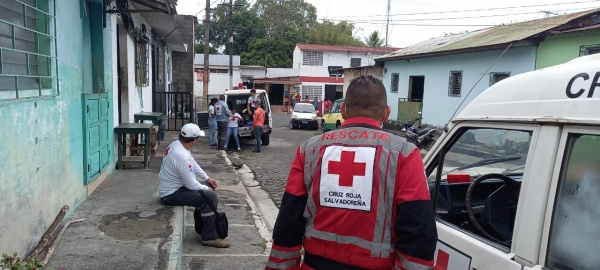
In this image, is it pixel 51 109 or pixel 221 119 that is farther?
pixel 221 119

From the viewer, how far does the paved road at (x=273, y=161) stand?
8989 mm

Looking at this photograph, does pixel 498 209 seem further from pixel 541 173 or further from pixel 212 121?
pixel 212 121

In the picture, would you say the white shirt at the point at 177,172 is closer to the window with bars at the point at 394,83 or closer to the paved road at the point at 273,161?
the paved road at the point at 273,161

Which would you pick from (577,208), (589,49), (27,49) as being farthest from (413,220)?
(589,49)

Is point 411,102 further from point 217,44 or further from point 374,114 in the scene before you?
point 217,44

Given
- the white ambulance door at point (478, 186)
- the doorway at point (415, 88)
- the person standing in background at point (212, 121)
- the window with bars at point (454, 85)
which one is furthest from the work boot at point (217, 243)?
the doorway at point (415, 88)

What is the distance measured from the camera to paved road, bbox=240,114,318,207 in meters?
8.99

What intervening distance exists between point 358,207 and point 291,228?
0.33m

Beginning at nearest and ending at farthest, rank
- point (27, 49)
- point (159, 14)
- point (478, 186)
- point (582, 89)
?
1. point (582, 89)
2. point (478, 186)
3. point (27, 49)
4. point (159, 14)

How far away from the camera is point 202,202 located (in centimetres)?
496

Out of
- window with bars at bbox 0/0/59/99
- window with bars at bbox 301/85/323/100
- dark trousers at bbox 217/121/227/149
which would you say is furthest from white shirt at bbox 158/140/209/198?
window with bars at bbox 301/85/323/100

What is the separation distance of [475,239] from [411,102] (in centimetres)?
1652

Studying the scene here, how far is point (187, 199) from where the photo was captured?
4953 mm

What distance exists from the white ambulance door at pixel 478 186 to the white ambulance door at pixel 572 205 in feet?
0.48
